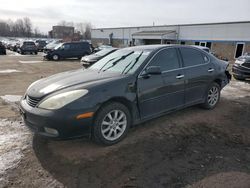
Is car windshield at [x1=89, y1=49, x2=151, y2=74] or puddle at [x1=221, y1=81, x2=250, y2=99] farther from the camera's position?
puddle at [x1=221, y1=81, x2=250, y2=99]

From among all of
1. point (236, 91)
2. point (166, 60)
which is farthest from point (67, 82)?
point (236, 91)

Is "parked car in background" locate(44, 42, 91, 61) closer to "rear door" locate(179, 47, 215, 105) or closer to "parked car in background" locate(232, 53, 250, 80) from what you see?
"parked car in background" locate(232, 53, 250, 80)

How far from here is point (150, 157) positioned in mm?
3223

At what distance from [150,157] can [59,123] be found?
1.40 metres

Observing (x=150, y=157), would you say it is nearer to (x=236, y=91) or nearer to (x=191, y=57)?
(x=191, y=57)

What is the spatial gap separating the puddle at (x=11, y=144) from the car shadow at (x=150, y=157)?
221mm

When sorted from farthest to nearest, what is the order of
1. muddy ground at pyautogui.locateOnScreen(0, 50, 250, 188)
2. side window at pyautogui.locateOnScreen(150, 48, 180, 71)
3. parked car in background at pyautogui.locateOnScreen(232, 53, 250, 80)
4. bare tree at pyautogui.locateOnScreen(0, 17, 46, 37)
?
bare tree at pyautogui.locateOnScreen(0, 17, 46, 37)
parked car in background at pyautogui.locateOnScreen(232, 53, 250, 80)
side window at pyautogui.locateOnScreen(150, 48, 180, 71)
muddy ground at pyautogui.locateOnScreen(0, 50, 250, 188)

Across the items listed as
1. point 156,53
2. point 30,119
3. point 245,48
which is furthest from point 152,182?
point 245,48

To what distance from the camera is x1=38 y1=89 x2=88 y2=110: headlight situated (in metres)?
3.07

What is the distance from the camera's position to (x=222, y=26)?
2703 cm

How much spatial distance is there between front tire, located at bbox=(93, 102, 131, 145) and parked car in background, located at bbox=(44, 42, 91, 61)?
17.1m

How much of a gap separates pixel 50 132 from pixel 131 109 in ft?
4.38

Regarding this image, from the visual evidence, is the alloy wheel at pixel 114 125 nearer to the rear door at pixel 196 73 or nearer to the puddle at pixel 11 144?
the puddle at pixel 11 144

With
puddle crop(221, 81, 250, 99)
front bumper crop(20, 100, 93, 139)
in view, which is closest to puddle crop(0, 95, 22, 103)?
front bumper crop(20, 100, 93, 139)
